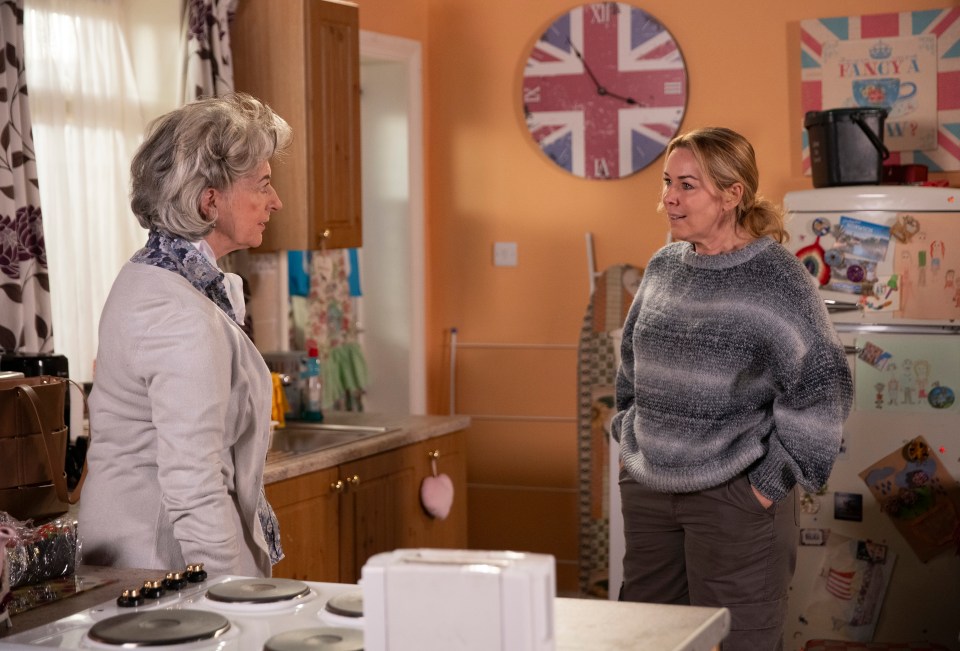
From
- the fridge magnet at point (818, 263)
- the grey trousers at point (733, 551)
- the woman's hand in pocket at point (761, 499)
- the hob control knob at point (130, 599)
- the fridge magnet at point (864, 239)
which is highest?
the fridge magnet at point (864, 239)

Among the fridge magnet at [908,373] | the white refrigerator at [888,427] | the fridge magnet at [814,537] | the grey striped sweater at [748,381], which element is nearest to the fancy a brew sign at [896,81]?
the white refrigerator at [888,427]

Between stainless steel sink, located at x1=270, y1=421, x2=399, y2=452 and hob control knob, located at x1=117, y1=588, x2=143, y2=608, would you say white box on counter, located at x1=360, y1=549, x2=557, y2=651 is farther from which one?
stainless steel sink, located at x1=270, y1=421, x2=399, y2=452

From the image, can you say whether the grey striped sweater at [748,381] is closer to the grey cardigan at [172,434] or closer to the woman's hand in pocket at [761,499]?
the woman's hand in pocket at [761,499]

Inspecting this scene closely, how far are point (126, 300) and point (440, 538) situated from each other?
223 cm

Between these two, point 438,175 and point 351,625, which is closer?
point 351,625

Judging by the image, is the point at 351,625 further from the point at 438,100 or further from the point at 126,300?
the point at 438,100

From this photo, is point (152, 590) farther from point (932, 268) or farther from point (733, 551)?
point (932, 268)

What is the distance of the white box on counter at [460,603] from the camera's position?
3.68 ft

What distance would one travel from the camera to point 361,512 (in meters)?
3.46

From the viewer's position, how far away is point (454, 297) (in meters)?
5.05

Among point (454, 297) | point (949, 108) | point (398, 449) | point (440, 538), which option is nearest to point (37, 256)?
point (398, 449)

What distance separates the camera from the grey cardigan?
1756 mm

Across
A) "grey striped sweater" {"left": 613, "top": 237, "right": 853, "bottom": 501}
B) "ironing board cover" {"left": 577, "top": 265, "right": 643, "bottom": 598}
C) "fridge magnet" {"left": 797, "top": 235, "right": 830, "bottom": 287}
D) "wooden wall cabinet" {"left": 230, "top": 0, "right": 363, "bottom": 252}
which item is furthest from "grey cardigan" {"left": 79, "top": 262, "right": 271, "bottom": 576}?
"ironing board cover" {"left": 577, "top": 265, "right": 643, "bottom": 598}

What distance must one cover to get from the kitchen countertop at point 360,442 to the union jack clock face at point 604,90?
1.35m
